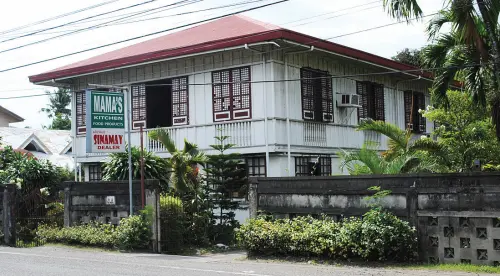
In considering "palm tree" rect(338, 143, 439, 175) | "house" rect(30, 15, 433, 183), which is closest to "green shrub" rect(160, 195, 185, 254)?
"house" rect(30, 15, 433, 183)

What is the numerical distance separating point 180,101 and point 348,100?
5.65 metres

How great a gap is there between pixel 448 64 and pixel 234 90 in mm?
7140

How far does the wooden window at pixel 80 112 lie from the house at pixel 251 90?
38 millimetres

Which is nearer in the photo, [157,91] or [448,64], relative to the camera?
[448,64]

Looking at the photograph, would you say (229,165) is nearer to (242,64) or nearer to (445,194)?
(242,64)

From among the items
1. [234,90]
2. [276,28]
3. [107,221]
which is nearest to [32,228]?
[107,221]

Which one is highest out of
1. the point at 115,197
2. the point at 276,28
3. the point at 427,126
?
the point at 276,28

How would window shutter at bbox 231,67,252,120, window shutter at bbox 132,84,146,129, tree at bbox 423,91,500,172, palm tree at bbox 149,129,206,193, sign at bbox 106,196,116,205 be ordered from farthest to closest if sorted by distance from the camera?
window shutter at bbox 132,84,146,129, window shutter at bbox 231,67,252,120, palm tree at bbox 149,129,206,193, sign at bbox 106,196,116,205, tree at bbox 423,91,500,172

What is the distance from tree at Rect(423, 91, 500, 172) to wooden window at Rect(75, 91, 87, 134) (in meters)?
12.9

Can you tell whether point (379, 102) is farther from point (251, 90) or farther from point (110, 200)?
point (110, 200)

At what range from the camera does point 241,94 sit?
728 inches

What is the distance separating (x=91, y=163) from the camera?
22.6 m

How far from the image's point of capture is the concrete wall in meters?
10.2

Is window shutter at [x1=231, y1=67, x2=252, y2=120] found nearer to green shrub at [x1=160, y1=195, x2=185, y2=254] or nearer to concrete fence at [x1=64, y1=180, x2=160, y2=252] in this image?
green shrub at [x1=160, y1=195, x2=185, y2=254]
